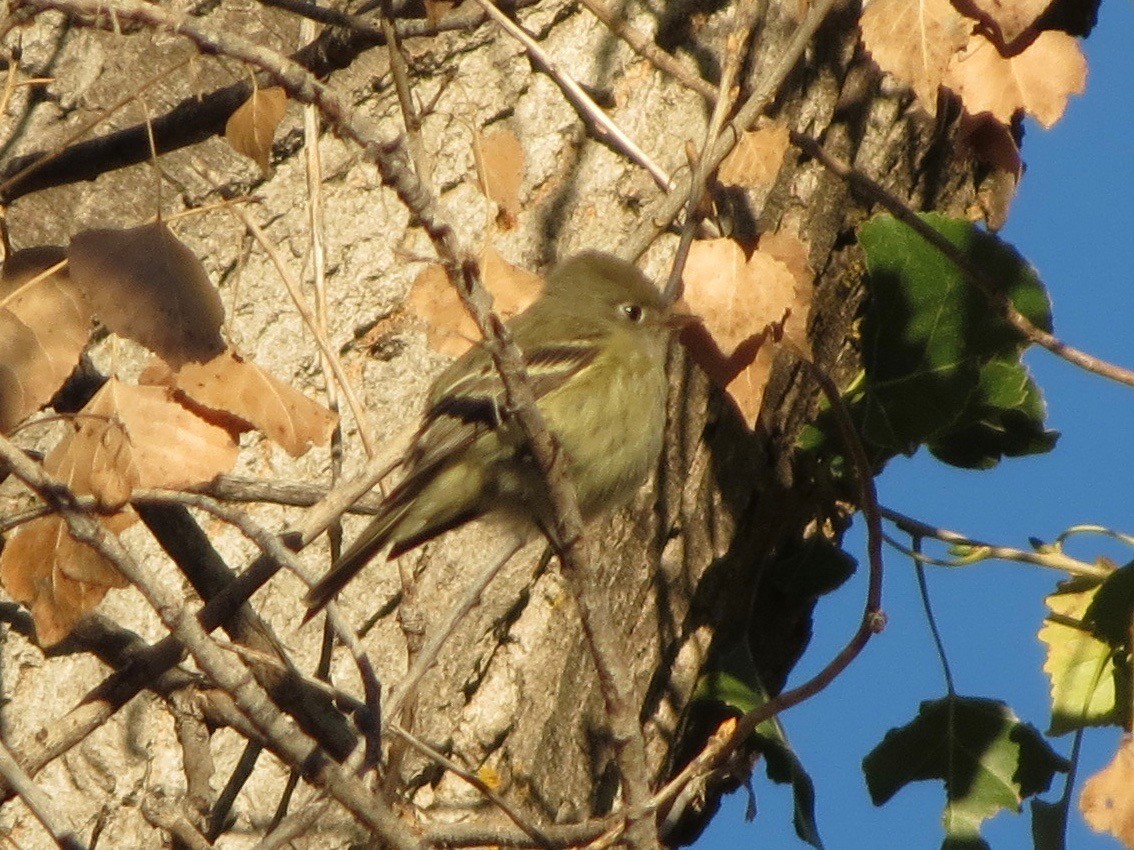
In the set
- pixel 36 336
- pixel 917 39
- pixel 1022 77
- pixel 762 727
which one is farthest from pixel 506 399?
pixel 762 727

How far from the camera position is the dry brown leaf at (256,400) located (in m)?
2.48

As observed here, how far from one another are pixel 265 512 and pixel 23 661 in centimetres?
58

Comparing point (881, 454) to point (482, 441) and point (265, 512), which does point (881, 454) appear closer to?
point (482, 441)

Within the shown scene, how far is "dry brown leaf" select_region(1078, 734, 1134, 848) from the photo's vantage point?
2525mm

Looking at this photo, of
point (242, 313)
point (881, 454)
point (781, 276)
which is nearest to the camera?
point (781, 276)

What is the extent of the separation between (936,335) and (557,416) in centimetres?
92

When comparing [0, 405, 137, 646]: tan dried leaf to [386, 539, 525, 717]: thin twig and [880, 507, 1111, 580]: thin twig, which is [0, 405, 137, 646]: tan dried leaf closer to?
[386, 539, 525, 717]: thin twig

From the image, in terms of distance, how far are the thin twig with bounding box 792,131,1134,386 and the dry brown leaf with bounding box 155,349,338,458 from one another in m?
1.42

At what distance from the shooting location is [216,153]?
146 inches

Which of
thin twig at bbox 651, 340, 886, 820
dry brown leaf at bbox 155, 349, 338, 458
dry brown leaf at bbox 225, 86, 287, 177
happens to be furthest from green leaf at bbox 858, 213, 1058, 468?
dry brown leaf at bbox 155, 349, 338, 458

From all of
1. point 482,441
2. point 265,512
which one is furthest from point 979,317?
point 265,512

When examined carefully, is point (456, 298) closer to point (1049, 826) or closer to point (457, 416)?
point (457, 416)

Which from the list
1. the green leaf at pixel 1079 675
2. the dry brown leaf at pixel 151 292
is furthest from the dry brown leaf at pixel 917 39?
A: the dry brown leaf at pixel 151 292

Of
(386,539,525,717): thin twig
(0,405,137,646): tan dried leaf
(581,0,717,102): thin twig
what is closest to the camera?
(0,405,137,646): tan dried leaf
